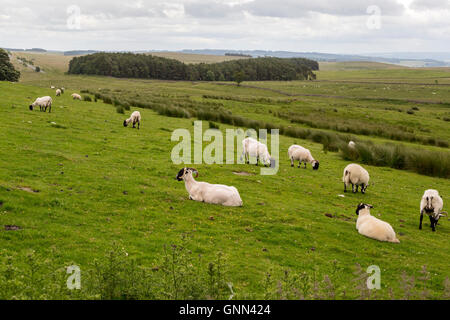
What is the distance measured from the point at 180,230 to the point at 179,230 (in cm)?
3

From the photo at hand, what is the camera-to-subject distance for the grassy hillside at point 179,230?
5859 mm

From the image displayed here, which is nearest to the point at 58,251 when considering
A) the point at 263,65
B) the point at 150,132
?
the point at 150,132

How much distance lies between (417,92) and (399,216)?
325 ft

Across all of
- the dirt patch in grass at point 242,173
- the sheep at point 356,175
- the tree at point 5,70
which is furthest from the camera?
the tree at point 5,70

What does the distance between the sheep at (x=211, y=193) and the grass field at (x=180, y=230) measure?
0.47m

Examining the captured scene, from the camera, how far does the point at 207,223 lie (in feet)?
35.1

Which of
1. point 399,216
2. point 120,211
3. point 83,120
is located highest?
point 83,120

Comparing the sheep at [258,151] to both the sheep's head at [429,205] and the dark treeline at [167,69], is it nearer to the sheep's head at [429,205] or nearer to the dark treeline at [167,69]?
the sheep's head at [429,205]

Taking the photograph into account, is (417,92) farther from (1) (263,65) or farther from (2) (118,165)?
(2) (118,165)

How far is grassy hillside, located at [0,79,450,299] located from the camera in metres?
5.86
